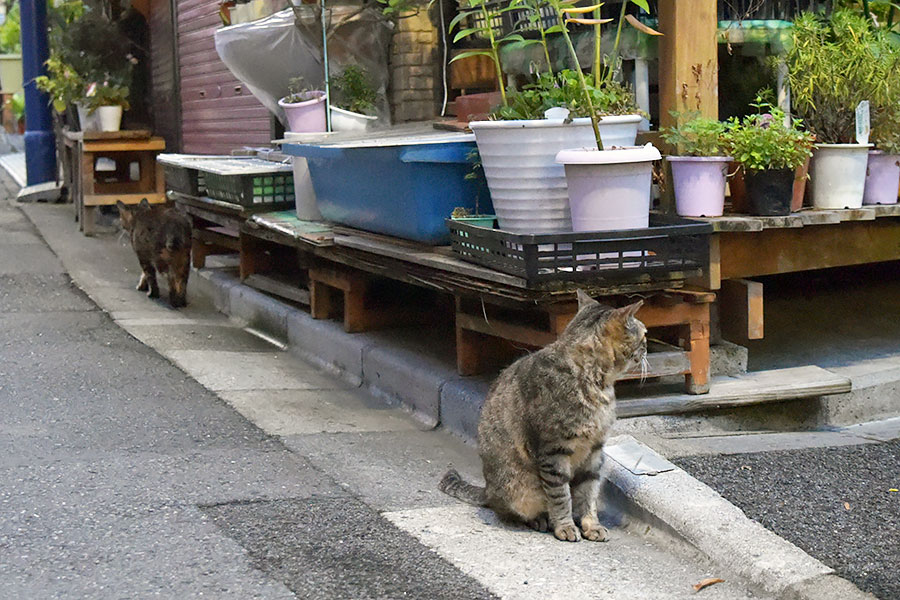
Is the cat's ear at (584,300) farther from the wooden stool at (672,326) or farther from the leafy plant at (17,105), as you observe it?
the leafy plant at (17,105)

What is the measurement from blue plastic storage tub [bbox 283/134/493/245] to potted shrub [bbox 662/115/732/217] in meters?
1.03

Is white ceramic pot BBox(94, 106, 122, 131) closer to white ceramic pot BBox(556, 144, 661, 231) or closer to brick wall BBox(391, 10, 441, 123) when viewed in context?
brick wall BBox(391, 10, 441, 123)

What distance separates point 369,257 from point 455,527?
2.41 meters

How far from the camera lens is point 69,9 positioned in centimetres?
1628

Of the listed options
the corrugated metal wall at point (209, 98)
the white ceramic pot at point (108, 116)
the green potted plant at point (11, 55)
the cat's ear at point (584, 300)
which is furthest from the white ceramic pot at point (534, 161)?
the green potted plant at point (11, 55)

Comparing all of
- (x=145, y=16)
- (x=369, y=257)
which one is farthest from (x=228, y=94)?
(x=369, y=257)

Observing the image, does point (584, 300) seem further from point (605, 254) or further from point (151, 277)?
point (151, 277)

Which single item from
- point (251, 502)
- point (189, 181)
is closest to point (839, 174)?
point (251, 502)

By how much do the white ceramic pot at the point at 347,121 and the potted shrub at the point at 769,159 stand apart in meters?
3.63

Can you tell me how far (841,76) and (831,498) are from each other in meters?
2.42

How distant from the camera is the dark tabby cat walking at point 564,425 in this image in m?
4.30

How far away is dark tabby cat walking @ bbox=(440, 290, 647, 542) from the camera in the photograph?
14.1 ft

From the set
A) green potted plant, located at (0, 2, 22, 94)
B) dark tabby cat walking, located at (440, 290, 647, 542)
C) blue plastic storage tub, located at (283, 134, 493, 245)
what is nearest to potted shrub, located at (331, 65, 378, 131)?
blue plastic storage tub, located at (283, 134, 493, 245)

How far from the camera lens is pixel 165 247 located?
9.19 m
